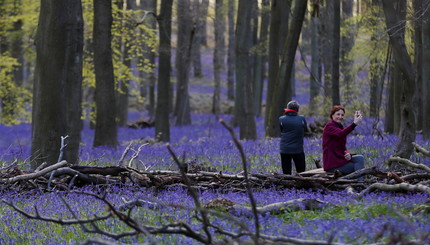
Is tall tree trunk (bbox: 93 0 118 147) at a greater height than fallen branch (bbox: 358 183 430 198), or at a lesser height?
greater

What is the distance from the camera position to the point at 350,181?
7.54 meters

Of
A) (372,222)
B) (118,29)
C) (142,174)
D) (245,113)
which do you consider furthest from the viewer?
(118,29)

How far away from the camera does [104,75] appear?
17.4 m

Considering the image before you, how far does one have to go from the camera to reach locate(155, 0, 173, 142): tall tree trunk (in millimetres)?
21266

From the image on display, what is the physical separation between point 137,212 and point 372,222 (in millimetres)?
2676

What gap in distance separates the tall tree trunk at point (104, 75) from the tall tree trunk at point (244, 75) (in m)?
5.19

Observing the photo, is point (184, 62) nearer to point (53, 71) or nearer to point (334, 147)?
point (53, 71)

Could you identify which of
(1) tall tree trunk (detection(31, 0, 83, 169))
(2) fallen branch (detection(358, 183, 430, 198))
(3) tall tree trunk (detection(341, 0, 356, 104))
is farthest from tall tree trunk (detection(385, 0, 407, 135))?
(3) tall tree trunk (detection(341, 0, 356, 104))

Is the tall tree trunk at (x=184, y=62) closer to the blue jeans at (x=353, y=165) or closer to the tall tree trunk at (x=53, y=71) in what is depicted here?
the tall tree trunk at (x=53, y=71)

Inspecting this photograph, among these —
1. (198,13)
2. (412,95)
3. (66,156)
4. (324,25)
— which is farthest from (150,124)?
(412,95)

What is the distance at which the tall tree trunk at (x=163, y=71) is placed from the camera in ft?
69.8

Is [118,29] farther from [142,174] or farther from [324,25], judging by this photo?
[142,174]

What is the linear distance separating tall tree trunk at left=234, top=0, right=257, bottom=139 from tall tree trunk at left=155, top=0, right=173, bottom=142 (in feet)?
9.03

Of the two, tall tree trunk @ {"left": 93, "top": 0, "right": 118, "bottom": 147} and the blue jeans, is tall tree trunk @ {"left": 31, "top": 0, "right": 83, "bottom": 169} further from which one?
tall tree trunk @ {"left": 93, "top": 0, "right": 118, "bottom": 147}
